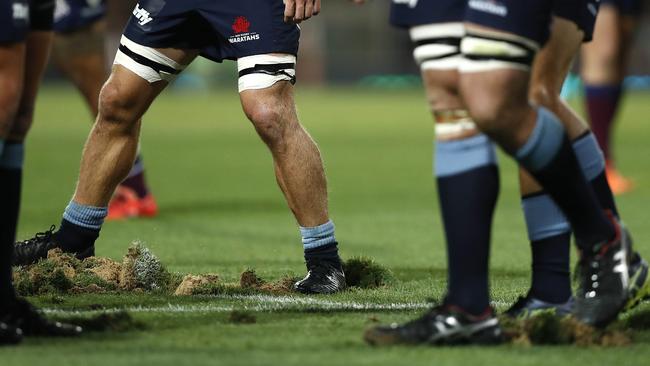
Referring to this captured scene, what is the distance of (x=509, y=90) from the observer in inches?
155

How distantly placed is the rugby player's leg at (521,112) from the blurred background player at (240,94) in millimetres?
1563

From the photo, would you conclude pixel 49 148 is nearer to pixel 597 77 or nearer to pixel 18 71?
pixel 597 77

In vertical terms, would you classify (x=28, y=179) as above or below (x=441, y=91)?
below

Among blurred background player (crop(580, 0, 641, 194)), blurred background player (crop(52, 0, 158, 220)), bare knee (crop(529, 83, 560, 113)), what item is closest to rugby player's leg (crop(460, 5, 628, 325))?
bare knee (crop(529, 83, 560, 113))

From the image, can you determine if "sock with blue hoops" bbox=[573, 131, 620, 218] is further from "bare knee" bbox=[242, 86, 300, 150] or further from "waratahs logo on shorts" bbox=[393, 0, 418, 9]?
"bare knee" bbox=[242, 86, 300, 150]

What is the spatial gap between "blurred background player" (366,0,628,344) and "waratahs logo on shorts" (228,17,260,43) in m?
1.42

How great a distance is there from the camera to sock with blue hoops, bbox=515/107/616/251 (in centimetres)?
403

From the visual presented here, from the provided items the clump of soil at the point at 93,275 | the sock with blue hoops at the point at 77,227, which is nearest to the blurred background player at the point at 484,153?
the clump of soil at the point at 93,275

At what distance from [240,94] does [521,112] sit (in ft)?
6.05

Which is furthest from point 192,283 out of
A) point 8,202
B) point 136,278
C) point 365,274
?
point 8,202

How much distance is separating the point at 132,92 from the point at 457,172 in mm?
2087

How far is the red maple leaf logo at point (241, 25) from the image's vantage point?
557 cm

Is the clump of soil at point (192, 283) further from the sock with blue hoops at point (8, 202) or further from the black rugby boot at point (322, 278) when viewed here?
the sock with blue hoops at point (8, 202)

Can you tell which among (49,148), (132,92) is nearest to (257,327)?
(132,92)
